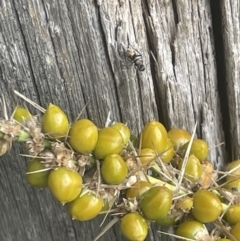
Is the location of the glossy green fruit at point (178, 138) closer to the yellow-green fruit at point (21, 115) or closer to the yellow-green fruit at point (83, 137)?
the yellow-green fruit at point (83, 137)

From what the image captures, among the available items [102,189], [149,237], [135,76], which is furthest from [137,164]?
[149,237]

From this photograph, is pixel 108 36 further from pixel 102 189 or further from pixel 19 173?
pixel 19 173

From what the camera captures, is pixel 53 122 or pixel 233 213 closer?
pixel 53 122

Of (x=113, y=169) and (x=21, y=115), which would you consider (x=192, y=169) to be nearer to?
(x=113, y=169)

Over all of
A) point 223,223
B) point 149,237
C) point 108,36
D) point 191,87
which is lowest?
point 149,237

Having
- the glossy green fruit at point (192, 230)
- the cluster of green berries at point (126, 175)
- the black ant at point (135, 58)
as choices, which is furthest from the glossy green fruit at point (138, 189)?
the black ant at point (135, 58)

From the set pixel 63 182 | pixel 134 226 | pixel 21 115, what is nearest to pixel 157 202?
A: pixel 134 226
